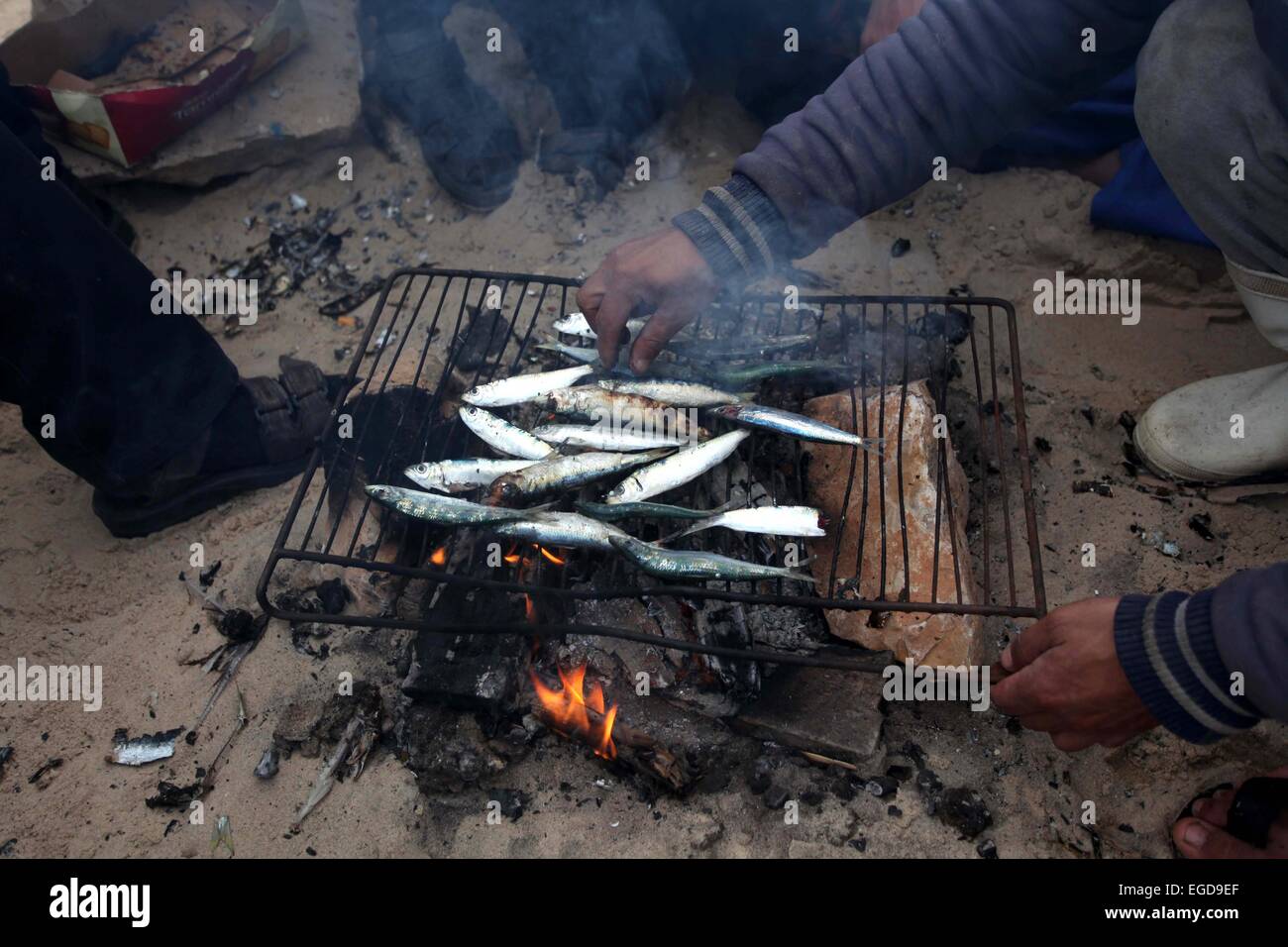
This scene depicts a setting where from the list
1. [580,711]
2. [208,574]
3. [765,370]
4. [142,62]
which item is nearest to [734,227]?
[765,370]

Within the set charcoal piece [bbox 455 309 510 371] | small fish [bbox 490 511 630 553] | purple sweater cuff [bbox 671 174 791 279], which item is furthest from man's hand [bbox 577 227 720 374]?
charcoal piece [bbox 455 309 510 371]

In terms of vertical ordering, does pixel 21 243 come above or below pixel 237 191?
above

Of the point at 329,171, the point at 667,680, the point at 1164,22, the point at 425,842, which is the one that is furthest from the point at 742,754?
the point at 329,171

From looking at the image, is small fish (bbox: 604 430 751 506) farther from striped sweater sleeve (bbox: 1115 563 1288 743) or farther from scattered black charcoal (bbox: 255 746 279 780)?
scattered black charcoal (bbox: 255 746 279 780)

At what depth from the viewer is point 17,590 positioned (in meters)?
4.10

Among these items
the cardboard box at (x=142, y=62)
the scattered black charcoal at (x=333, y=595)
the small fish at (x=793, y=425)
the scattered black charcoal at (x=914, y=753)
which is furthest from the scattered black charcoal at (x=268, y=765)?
the cardboard box at (x=142, y=62)

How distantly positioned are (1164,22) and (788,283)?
7.35 feet

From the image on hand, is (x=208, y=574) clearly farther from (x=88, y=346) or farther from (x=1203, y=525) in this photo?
(x=1203, y=525)

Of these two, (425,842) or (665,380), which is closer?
(425,842)

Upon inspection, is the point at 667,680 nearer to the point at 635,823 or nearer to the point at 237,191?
the point at 635,823

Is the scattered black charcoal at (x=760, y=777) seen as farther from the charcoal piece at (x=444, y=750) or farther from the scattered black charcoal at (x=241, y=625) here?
the scattered black charcoal at (x=241, y=625)

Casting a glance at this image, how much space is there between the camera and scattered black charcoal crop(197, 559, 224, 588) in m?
4.08

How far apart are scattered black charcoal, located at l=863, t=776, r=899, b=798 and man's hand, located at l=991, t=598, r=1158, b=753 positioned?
77 cm

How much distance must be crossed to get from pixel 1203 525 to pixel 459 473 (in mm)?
3552
